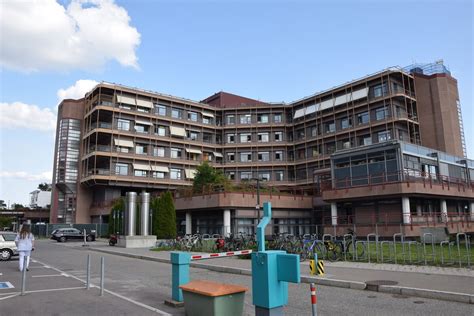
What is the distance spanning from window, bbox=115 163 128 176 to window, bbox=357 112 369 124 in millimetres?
34161

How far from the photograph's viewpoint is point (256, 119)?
69312 millimetres

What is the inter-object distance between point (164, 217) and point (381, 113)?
32714mm

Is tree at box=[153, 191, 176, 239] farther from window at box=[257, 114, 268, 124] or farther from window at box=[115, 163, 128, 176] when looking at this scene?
window at box=[257, 114, 268, 124]

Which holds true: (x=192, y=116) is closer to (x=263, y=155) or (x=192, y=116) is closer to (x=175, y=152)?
(x=175, y=152)

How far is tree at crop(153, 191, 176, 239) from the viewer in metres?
38.2

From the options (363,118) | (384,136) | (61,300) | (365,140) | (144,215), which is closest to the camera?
(61,300)

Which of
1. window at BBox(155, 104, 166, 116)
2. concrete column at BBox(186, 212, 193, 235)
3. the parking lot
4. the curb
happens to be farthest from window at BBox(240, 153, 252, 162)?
the parking lot

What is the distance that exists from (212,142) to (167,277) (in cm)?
5596

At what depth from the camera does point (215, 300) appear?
7066mm

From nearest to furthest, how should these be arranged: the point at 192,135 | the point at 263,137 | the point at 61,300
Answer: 1. the point at 61,300
2. the point at 192,135
3. the point at 263,137

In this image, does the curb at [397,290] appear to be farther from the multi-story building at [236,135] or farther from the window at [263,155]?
the window at [263,155]

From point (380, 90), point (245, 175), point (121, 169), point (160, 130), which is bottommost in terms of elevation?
point (245, 175)

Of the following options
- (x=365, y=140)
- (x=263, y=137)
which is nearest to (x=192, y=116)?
(x=263, y=137)

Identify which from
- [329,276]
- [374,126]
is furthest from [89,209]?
[329,276]
